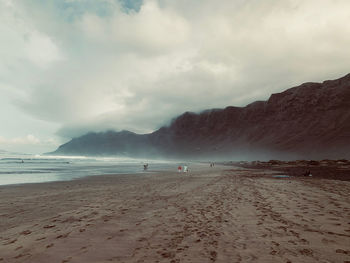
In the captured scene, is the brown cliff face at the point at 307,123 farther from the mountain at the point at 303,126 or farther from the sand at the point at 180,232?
the sand at the point at 180,232

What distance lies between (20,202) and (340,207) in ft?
55.0

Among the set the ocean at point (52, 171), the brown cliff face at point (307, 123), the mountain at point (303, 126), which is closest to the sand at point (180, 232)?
the ocean at point (52, 171)

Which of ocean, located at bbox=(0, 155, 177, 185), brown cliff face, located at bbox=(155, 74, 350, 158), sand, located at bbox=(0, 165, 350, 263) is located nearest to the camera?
sand, located at bbox=(0, 165, 350, 263)

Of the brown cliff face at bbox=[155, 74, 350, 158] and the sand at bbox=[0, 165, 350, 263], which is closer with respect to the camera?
the sand at bbox=[0, 165, 350, 263]

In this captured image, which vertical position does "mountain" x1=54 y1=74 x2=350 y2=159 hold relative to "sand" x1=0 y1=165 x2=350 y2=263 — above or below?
above

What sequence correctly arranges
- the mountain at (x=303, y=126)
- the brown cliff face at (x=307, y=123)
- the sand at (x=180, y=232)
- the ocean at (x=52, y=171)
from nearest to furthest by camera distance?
1. the sand at (x=180, y=232)
2. the ocean at (x=52, y=171)
3. the brown cliff face at (x=307, y=123)
4. the mountain at (x=303, y=126)

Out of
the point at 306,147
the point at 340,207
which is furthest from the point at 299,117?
the point at 340,207

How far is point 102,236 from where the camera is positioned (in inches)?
268

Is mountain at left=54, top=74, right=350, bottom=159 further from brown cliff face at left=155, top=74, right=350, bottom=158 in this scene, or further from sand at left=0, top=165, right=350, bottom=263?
sand at left=0, top=165, right=350, bottom=263

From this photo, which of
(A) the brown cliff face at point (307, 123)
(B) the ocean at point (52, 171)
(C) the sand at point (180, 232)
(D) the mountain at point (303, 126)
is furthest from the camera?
(D) the mountain at point (303, 126)

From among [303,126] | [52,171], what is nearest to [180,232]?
[52,171]

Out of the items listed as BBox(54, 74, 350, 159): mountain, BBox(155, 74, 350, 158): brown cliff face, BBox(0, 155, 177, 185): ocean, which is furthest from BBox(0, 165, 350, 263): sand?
BBox(155, 74, 350, 158): brown cliff face

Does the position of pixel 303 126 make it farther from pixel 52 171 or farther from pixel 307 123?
pixel 52 171

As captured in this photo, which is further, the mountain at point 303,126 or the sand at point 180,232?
the mountain at point 303,126
